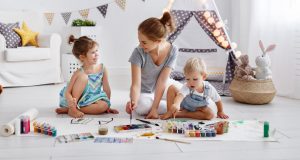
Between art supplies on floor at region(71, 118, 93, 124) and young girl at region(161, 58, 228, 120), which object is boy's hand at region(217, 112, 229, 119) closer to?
young girl at region(161, 58, 228, 120)

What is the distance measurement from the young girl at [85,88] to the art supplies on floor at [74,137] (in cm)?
43

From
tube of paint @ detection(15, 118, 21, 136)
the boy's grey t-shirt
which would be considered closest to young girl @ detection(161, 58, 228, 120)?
the boy's grey t-shirt

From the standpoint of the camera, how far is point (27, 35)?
12.8ft

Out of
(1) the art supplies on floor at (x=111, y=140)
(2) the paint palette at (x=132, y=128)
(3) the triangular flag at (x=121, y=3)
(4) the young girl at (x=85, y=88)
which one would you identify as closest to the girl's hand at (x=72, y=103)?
(4) the young girl at (x=85, y=88)

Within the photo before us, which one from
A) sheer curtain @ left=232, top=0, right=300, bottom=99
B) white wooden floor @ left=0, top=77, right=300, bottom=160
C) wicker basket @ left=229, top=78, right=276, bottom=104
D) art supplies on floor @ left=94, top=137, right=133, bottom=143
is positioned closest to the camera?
white wooden floor @ left=0, top=77, right=300, bottom=160

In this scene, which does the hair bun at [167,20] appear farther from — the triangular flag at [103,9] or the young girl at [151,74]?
the triangular flag at [103,9]

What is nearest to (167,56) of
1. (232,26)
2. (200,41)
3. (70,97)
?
(70,97)

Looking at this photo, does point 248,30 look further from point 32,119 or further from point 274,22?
point 32,119

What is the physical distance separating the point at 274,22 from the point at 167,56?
1352 mm

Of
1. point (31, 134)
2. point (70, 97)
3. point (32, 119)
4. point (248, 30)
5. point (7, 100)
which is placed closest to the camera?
point (31, 134)

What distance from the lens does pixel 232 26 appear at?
4457 mm

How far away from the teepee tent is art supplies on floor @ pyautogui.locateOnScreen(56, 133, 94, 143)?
1.65 metres

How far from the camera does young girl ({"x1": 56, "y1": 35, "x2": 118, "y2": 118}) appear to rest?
2.52 metres

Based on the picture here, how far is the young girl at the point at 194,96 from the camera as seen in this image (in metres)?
2.36
